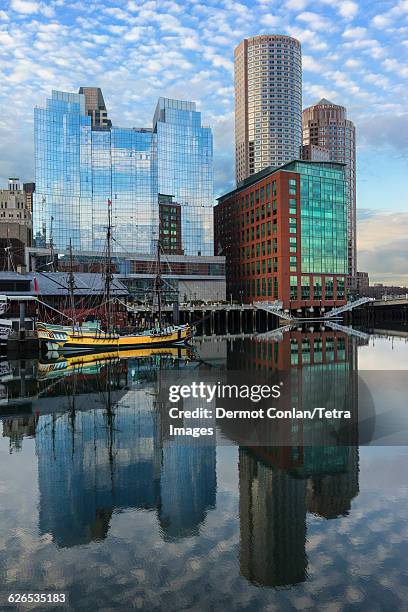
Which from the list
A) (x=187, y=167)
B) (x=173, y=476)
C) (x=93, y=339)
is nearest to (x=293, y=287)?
(x=187, y=167)

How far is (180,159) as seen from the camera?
16712cm

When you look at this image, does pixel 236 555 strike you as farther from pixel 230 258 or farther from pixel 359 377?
pixel 230 258

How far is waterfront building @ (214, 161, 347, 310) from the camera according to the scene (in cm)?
14288

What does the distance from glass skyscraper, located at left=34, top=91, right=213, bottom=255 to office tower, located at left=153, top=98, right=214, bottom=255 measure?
0.93 feet

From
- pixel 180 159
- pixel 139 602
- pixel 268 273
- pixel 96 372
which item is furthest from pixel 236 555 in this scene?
pixel 180 159

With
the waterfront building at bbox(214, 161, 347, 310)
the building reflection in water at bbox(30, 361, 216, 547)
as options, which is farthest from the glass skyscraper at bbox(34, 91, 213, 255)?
the building reflection in water at bbox(30, 361, 216, 547)

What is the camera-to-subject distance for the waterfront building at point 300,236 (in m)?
143

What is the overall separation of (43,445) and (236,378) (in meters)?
21.9

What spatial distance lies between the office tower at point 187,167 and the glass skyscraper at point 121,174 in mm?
282

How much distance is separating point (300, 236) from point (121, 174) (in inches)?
2529
